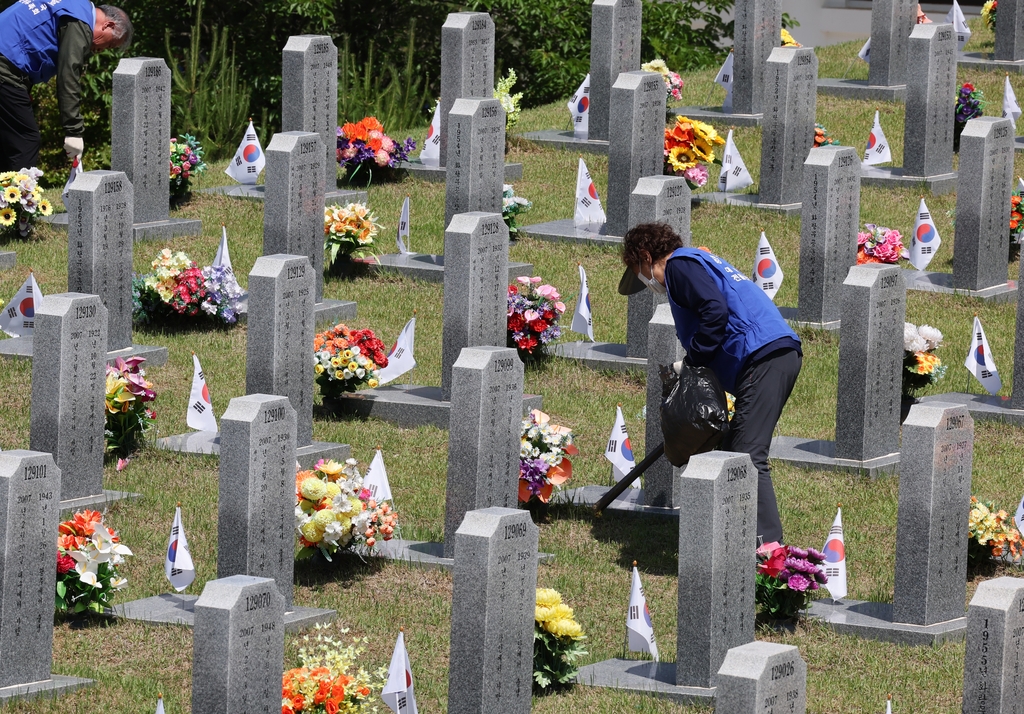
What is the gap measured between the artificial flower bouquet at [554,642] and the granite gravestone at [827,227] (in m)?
5.11

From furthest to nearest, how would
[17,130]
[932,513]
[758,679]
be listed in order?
[17,130] < [932,513] < [758,679]

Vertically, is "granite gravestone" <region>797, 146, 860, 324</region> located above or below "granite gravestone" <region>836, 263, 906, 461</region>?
above

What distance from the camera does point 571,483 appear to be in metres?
10.1

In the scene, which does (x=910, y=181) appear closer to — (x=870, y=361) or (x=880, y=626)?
(x=870, y=361)

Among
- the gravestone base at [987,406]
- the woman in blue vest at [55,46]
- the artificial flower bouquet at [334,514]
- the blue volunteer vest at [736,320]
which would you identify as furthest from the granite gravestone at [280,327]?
the woman in blue vest at [55,46]

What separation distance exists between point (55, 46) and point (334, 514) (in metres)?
6.00

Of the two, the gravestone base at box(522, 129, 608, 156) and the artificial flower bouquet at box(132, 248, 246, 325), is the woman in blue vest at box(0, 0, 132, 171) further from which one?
the gravestone base at box(522, 129, 608, 156)

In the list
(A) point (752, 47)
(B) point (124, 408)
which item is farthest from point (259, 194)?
(B) point (124, 408)

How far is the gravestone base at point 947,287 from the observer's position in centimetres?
1304

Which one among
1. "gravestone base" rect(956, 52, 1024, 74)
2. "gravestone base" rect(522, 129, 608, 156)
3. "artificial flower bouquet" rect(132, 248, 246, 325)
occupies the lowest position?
"artificial flower bouquet" rect(132, 248, 246, 325)

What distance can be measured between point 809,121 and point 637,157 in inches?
65.9

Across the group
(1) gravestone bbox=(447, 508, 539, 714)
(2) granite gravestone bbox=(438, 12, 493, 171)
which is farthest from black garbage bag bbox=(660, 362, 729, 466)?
(2) granite gravestone bbox=(438, 12, 493, 171)

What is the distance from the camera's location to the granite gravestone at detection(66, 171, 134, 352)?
37.6ft

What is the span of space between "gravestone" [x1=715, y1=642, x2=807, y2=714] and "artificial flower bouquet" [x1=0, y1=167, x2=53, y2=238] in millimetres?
8822
